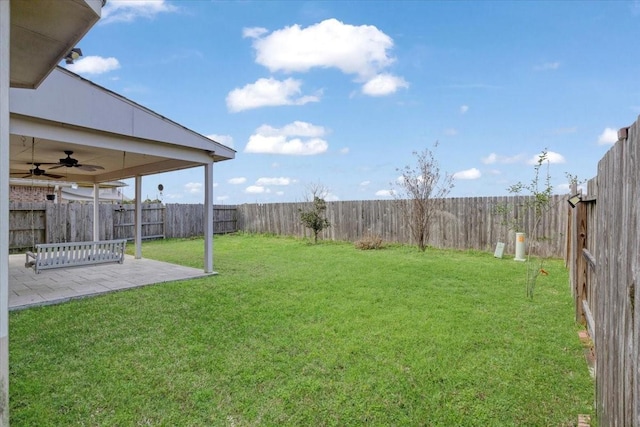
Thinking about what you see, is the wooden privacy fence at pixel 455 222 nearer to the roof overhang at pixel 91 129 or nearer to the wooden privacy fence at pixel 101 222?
the wooden privacy fence at pixel 101 222

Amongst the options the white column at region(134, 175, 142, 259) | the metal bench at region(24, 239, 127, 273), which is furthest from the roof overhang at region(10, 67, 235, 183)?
the metal bench at region(24, 239, 127, 273)

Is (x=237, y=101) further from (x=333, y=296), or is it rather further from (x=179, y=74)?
(x=333, y=296)

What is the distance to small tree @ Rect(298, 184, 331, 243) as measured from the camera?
1323cm

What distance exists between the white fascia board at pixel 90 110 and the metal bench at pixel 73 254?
97.9 inches

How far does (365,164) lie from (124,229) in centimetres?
1041

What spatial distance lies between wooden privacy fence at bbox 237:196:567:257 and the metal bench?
8.21 metres

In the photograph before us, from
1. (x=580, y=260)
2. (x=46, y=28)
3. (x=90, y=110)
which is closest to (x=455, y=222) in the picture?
(x=580, y=260)

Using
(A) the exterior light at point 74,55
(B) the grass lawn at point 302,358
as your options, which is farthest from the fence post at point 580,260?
(A) the exterior light at point 74,55

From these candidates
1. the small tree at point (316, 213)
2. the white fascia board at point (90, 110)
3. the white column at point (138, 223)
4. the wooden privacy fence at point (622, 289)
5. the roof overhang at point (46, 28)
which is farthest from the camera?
the small tree at point (316, 213)

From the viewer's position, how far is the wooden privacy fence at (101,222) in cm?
1123

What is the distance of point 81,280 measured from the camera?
6496 millimetres

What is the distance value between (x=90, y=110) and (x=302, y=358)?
4.92 meters

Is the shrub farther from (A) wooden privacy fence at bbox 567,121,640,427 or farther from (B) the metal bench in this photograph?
(A) wooden privacy fence at bbox 567,121,640,427

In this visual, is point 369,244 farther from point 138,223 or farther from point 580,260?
point 580,260
